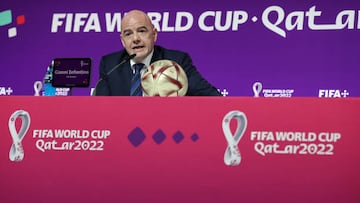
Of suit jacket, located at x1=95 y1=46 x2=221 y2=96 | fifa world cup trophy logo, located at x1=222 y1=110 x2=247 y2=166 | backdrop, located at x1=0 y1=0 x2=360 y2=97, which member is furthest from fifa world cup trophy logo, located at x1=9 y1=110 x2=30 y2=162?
backdrop, located at x1=0 y1=0 x2=360 y2=97

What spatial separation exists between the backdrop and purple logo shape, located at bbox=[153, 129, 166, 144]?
2647mm

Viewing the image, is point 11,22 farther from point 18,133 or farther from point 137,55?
point 18,133

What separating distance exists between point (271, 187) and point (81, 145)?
2.13ft

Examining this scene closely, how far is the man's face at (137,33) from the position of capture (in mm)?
3793

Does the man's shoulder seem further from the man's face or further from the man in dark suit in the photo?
the man's face

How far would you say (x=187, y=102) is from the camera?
1894 mm

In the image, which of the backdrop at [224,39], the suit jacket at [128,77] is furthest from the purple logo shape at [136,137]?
the backdrop at [224,39]

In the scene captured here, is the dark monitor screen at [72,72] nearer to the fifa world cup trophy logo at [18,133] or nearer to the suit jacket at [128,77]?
the fifa world cup trophy logo at [18,133]

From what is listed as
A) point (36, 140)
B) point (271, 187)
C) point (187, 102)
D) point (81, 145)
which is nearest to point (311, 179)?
point (271, 187)

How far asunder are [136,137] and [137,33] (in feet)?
6.43

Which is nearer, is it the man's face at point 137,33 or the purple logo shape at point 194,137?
the purple logo shape at point 194,137

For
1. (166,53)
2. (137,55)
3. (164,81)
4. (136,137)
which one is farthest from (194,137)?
(166,53)

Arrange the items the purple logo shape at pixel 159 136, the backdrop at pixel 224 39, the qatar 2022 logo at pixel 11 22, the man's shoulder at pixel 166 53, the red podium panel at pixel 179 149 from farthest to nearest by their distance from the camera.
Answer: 1. the qatar 2022 logo at pixel 11 22
2. the backdrop at pixel 224 39
3. the man's shoulder at pixel 166 53
4. the purple logo shape at pixel 159 136
5. the red podium panel at pixel 179 149

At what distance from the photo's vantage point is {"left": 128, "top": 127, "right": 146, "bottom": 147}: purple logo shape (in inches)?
75.7
